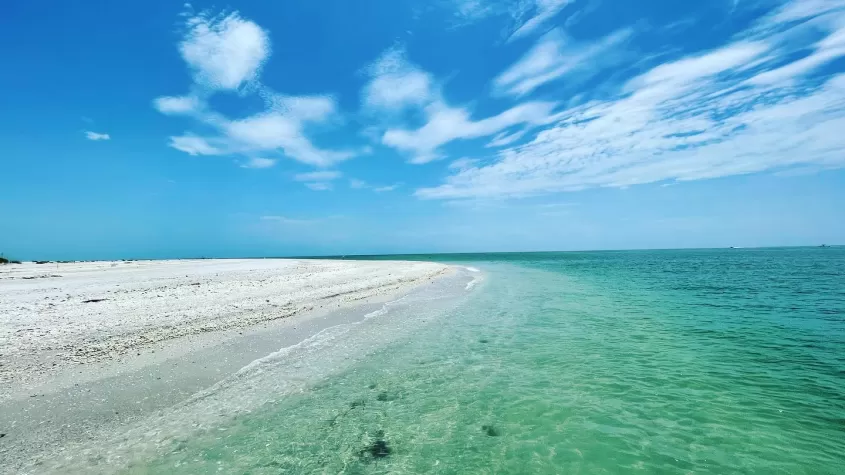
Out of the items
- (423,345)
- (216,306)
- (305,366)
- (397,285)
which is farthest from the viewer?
(397,285)

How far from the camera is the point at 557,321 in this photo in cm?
1900

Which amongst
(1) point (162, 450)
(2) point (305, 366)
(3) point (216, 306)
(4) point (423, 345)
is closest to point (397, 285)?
(3) point (216, 306)

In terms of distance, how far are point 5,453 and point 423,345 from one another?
35.7ft

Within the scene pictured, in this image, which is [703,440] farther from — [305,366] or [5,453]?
[5,453]

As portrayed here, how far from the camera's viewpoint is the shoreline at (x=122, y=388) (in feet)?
23.0

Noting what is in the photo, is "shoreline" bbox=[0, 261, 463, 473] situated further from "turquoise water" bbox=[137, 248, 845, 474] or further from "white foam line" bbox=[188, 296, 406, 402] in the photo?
"turquoise water" bbox=[137, 248, 845, 474]

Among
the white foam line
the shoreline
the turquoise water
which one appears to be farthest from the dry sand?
the turquoise water

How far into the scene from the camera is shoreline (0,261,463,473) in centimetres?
701

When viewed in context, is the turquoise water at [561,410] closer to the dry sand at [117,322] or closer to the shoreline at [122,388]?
the shoreline at [122,388]

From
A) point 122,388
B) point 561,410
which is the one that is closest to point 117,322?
point 122,388

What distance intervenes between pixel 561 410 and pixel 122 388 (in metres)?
10.7

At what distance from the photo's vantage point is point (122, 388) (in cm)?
905

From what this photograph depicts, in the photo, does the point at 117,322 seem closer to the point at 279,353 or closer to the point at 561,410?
the point at 279,353

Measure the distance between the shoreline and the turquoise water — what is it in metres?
2.10
